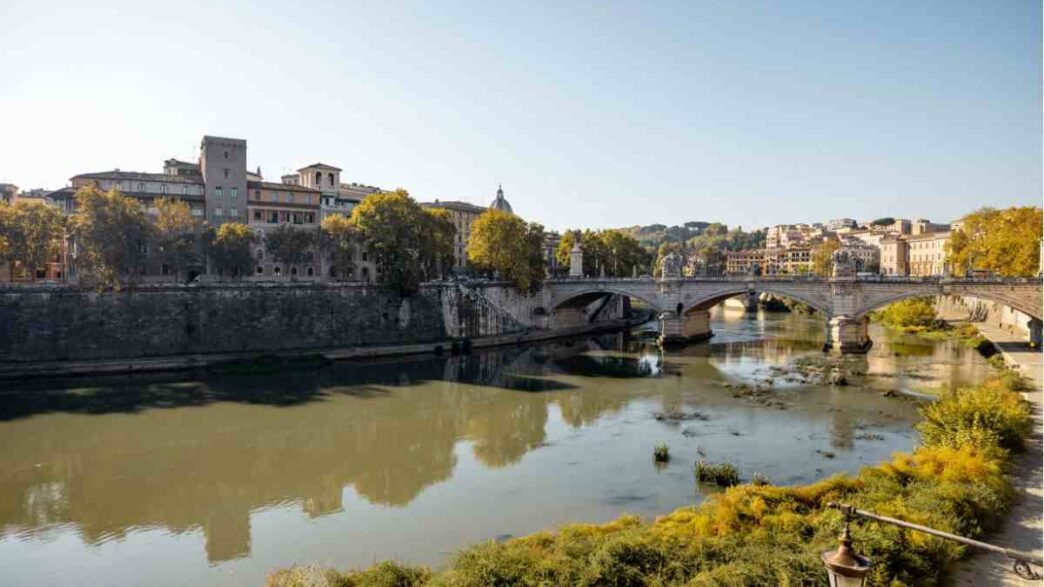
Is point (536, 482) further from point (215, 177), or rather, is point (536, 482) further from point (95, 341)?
point (215, 177)

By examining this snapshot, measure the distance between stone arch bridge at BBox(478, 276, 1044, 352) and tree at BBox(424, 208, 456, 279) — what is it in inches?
235

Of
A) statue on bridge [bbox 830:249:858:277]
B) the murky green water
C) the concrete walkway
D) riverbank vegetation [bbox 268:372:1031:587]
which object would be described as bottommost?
the murky green water

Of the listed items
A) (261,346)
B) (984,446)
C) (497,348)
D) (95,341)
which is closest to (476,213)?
(497,348)

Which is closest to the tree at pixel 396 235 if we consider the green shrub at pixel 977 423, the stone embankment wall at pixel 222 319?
the stone embankment wall at pixel 222 319

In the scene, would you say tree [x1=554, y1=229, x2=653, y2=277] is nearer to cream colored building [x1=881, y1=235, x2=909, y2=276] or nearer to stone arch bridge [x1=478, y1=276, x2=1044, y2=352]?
stone arch bridge [x1=478, y1=276, x2=1044, y2=352]

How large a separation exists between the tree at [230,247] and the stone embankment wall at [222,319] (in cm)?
364

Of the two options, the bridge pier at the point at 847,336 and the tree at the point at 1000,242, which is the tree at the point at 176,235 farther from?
the tree at the point at 1000,242

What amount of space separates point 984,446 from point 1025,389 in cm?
1240

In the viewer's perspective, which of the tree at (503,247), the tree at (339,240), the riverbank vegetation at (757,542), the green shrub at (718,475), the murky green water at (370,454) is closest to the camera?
the riverbank vegetation at (757,542)

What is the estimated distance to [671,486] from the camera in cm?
1841

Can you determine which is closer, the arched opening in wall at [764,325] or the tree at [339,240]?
the arched opening in wall at [764,325]

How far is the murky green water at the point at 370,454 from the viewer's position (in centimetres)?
1575

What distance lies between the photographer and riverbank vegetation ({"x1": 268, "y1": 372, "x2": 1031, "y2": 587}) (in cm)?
1054

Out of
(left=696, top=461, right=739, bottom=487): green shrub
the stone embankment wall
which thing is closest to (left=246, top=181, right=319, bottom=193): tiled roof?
the stone embankment wall
